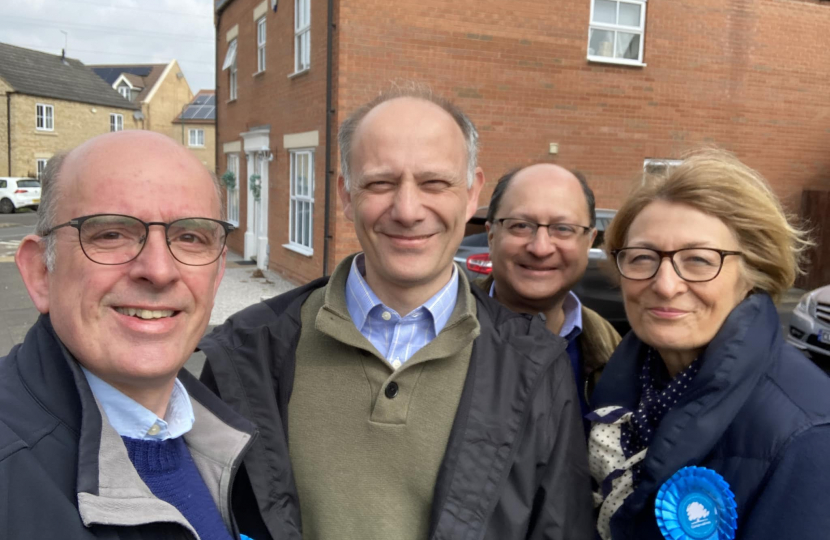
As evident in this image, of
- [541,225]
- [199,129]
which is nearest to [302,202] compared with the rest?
[541,225]

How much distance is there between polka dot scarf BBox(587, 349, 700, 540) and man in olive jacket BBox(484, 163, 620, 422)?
0.41 m

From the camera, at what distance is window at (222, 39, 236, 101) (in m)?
14.8

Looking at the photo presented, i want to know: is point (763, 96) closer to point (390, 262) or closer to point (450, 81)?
point (450, 81)

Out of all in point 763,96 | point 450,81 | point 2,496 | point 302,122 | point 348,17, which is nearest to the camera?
point 2,496

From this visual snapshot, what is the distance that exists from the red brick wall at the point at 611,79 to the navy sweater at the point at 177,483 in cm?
780

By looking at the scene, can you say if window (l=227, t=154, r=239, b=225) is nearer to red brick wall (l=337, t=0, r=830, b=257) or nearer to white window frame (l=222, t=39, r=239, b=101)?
white window frame (l=222, t=39, r=239, b=101)

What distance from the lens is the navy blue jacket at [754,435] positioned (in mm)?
1397

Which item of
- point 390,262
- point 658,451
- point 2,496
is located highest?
point 390,262

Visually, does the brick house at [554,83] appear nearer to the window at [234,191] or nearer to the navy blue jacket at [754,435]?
the window at [234,191]

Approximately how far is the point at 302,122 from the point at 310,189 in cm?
112

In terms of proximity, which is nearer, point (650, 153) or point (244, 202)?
point (650, 153)

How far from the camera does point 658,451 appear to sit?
1.62 meters

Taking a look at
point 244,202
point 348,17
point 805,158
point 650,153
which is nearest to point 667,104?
point 650,153

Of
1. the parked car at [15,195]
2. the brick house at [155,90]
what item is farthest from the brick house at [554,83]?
the brick house at [155,90]
